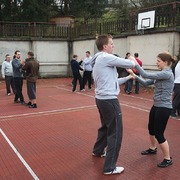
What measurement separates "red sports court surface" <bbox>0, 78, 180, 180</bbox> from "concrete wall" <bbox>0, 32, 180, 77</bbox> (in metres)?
5.32

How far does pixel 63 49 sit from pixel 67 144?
51.1 feet

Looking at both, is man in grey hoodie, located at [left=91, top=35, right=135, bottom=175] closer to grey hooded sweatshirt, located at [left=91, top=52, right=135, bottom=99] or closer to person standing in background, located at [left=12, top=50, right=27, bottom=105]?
grey hooded sweatshirt, located at [left=91, top=52, right=135, bottom=99]

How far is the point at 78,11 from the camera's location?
27750mm

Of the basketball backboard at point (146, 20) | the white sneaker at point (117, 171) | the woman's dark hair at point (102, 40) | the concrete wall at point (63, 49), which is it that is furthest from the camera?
the concrete wall at point (63, 49)

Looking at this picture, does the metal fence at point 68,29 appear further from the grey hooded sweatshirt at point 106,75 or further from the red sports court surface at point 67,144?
the grey hooded sweatshirt at point 106,75

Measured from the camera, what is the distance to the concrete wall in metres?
14.3

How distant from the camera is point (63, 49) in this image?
67.8 feet

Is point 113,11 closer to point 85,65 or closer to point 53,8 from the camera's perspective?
point 53,8

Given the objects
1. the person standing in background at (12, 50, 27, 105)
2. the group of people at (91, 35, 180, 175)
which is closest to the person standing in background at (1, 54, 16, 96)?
the person standing in background at (12, 50, 27, 105)

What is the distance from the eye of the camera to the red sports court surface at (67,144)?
14.2 ft

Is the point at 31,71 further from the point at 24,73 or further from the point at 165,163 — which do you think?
the point at 165,163

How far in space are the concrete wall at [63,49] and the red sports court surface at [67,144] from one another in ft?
17.4

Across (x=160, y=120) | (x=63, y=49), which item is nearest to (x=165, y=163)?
(x=160, y=120)

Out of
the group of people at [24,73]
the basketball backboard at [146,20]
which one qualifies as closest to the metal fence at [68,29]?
the basketball backboard at [146,20]
